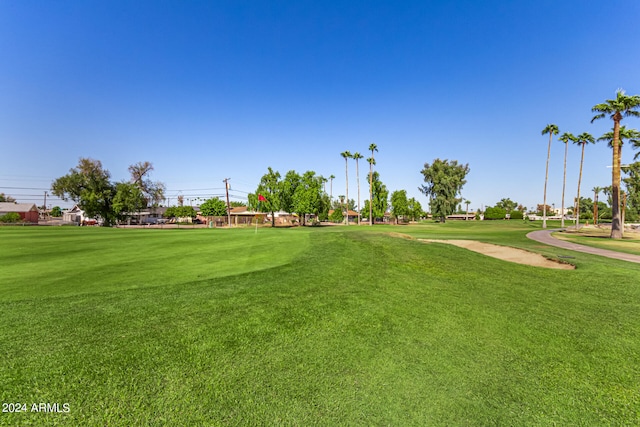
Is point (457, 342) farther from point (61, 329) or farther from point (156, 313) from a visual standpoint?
point (61, 329)

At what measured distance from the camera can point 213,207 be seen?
69.4 meters

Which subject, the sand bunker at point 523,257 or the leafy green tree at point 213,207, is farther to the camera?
the leafy green tree at point 213,207

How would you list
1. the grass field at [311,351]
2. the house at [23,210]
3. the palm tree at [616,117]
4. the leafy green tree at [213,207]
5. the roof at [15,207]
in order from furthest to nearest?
the leafy green tree at [213,207] → the roof at [15,207] → the house at [23,210] → the palm tree at [616,117] → the grass field at [311,351]

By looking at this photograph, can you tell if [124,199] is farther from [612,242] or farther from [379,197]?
[612,242]

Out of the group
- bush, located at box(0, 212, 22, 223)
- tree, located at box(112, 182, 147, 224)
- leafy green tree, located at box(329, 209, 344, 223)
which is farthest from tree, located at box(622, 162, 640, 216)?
bush, located at box(0, 212, 22, 223)

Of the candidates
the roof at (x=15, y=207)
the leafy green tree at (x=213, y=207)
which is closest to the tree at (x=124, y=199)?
the leafy green tree at (x=213, y=207)

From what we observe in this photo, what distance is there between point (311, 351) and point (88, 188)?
2807 inches

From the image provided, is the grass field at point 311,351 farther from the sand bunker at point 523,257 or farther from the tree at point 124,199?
the tree at point 124,199

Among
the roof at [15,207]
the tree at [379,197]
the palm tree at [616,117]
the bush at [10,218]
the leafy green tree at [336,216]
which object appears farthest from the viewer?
the leafy green tree at [336,216]

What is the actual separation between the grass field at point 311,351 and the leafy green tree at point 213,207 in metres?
64.9

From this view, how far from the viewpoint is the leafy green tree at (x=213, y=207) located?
6888 cm

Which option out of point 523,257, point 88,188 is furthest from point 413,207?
point 88,188

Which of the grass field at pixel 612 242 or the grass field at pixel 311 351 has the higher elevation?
the grass field at pixel 311 351

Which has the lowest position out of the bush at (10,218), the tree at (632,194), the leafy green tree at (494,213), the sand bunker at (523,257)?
the bush at (10,218)
